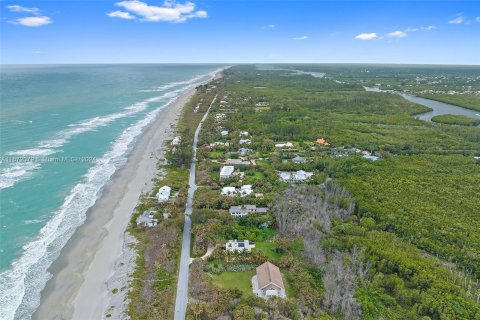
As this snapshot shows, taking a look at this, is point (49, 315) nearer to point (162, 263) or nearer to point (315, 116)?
point (162, 263)

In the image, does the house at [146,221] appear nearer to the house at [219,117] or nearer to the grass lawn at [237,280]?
the grass lawn at [237,280]

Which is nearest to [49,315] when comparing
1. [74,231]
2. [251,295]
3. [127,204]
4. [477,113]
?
[74,231]

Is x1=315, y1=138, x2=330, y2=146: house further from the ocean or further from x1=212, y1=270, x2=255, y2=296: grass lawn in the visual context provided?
x1=212, y1=270, x2=255, y2=296: grass lawn

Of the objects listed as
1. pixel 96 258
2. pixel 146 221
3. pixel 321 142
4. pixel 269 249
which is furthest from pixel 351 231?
pixel 321 142

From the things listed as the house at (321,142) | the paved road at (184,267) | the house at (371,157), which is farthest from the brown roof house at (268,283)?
the house at (321,142)

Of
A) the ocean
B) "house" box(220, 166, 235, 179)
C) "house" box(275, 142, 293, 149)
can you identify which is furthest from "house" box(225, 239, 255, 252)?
"house" box(275, 142, 293, 149)

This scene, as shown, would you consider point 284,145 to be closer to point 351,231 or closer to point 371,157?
point 371,157
